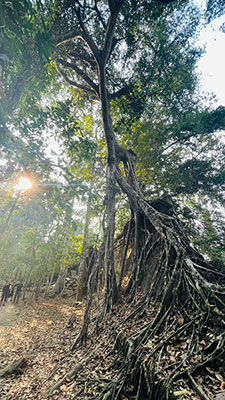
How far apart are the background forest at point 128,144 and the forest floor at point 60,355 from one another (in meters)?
0.41

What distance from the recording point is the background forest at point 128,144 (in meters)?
4.48

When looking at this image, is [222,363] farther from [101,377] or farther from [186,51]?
[186,51]

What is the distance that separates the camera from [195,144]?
9.94 metres

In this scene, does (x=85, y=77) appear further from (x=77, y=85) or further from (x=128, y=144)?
(x=128, y=144)

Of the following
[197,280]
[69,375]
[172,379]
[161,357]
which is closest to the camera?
[172,379]

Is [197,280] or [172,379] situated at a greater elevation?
[197,280]

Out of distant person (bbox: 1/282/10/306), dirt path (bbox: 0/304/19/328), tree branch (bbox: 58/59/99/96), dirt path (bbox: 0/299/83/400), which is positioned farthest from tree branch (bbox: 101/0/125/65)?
distant person (bbox: 1/282/10/306)

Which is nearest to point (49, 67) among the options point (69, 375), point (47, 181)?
point (47, 181)

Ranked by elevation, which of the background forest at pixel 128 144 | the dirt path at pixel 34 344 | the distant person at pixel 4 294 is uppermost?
the background forest at pixel 128 144

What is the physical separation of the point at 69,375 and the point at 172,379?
1867mm

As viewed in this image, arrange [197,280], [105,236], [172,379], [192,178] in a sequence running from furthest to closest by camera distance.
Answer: [192,178] < [105,236] < [197,280] < [172,379]

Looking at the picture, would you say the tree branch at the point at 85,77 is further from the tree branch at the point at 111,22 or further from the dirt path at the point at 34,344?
the dirt path at the point at 34,344

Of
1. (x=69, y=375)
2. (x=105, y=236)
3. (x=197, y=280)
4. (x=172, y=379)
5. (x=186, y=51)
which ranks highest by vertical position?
(x=186, y=51)

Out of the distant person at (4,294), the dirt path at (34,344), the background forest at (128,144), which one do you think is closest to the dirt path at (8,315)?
the dirt path at (34,344)
